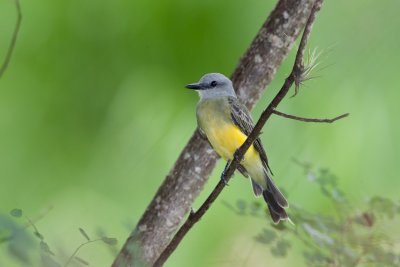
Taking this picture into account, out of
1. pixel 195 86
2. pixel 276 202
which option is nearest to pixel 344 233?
pixel 276 202

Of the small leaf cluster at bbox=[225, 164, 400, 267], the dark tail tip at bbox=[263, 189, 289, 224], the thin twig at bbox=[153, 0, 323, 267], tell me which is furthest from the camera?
the dark tail tip at bbox=[263, 189, 289, 224]

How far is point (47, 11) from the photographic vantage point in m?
1.35

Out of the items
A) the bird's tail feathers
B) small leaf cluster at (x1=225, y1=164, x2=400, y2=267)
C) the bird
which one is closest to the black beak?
the bird

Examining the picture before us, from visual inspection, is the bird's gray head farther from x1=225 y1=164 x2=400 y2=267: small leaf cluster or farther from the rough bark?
x1=225 y1=164 x2=400 y2=267: small leaf cluster

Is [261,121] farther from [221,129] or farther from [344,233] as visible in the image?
[221,129]

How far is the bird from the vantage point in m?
1.28

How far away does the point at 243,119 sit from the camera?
1339mm

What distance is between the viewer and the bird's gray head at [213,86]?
1326mm

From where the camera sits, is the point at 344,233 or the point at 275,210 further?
the point at 275,210

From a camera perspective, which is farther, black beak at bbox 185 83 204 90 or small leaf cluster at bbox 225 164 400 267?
black beak at bbox 185 83 204 90

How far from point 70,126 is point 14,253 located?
88cm

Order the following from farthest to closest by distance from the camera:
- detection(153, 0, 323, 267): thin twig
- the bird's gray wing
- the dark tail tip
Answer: the bird's gray wing < the dark tail tip < detection(153, 0, 323, 267): thin twig

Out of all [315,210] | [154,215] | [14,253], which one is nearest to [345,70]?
[315,210]

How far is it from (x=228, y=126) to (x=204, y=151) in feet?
0.47
